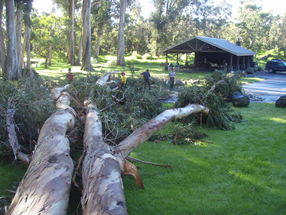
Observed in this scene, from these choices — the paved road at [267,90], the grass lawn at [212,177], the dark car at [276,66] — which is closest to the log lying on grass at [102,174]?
→ the grass lawn at [212,177]

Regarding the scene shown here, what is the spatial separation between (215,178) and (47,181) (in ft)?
9.16

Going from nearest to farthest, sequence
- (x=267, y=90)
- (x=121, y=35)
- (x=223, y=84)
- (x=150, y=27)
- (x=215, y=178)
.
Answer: (x=215, y=178) < (x=223, y=84) < (x=267, y=90) < (x=121, y=35) < (x=150, y=27)

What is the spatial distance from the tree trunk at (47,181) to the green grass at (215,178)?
1073 mm

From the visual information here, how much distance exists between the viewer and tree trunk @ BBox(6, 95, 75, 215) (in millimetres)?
2635

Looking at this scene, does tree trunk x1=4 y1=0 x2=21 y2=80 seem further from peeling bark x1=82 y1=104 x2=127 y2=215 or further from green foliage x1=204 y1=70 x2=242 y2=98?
peeling bark x1=82 y1=104 x2=127 y2=215

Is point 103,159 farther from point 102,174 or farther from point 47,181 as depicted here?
point 47,181

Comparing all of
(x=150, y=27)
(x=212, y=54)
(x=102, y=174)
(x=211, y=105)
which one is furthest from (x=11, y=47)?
(x=150, y=27)

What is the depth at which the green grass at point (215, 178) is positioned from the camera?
3.46m

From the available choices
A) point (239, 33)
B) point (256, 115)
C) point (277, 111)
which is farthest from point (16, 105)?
point (239, 33)

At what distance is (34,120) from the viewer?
5.64 m

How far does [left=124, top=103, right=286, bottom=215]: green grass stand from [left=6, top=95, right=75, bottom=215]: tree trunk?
3.52ft

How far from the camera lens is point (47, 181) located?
3.00 m

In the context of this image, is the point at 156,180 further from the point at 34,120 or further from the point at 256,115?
the point at 256,115

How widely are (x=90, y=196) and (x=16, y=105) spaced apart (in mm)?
3760
